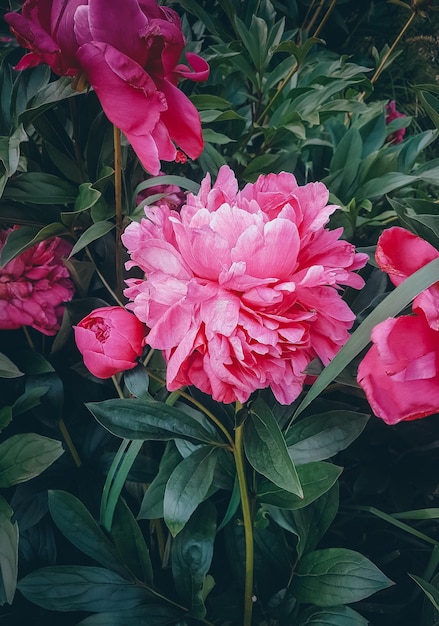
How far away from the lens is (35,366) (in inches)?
23.2

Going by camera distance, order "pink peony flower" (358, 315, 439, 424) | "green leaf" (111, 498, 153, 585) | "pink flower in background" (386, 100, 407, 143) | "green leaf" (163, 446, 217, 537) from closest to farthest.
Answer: "pink peony flower" (358, 315, 439, 424), "green leaf" (163, 446, 217, 537), "green leaf" (111, 498, 153, 585), "pink flower in background" (386, 100, 407, 143)

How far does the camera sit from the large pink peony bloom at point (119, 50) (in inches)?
14.9

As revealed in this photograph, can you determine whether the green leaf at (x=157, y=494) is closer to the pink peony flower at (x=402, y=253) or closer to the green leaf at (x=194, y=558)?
the green leaf at (x=194, y=558)

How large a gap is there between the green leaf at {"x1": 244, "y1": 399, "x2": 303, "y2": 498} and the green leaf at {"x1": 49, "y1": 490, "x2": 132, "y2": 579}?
0.67 ft

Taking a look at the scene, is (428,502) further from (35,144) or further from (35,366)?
(35,144)

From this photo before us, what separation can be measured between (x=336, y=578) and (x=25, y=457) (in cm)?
31

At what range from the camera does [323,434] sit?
0.48 m

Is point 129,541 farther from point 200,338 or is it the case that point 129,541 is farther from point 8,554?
point 200,338

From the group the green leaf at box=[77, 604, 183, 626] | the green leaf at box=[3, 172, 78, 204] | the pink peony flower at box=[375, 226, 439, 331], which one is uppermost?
the pink peony flower at box=[375, 226, 439, 331]

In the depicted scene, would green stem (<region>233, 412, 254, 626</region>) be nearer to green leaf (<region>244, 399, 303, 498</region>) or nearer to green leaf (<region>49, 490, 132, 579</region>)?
green leaf (<region>244, 399, 303, 498</region>)

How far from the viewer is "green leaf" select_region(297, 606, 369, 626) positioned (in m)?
0.49

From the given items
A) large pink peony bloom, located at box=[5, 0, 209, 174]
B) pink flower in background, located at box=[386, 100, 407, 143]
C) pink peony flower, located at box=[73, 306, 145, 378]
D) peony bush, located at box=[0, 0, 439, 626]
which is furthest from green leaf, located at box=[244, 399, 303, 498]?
pink flower in background, located at box=[386, 100, 407, 143]

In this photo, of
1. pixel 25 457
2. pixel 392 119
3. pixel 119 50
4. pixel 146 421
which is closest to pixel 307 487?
pixel 146 421

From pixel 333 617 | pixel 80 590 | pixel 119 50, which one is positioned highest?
pixel 119 50
